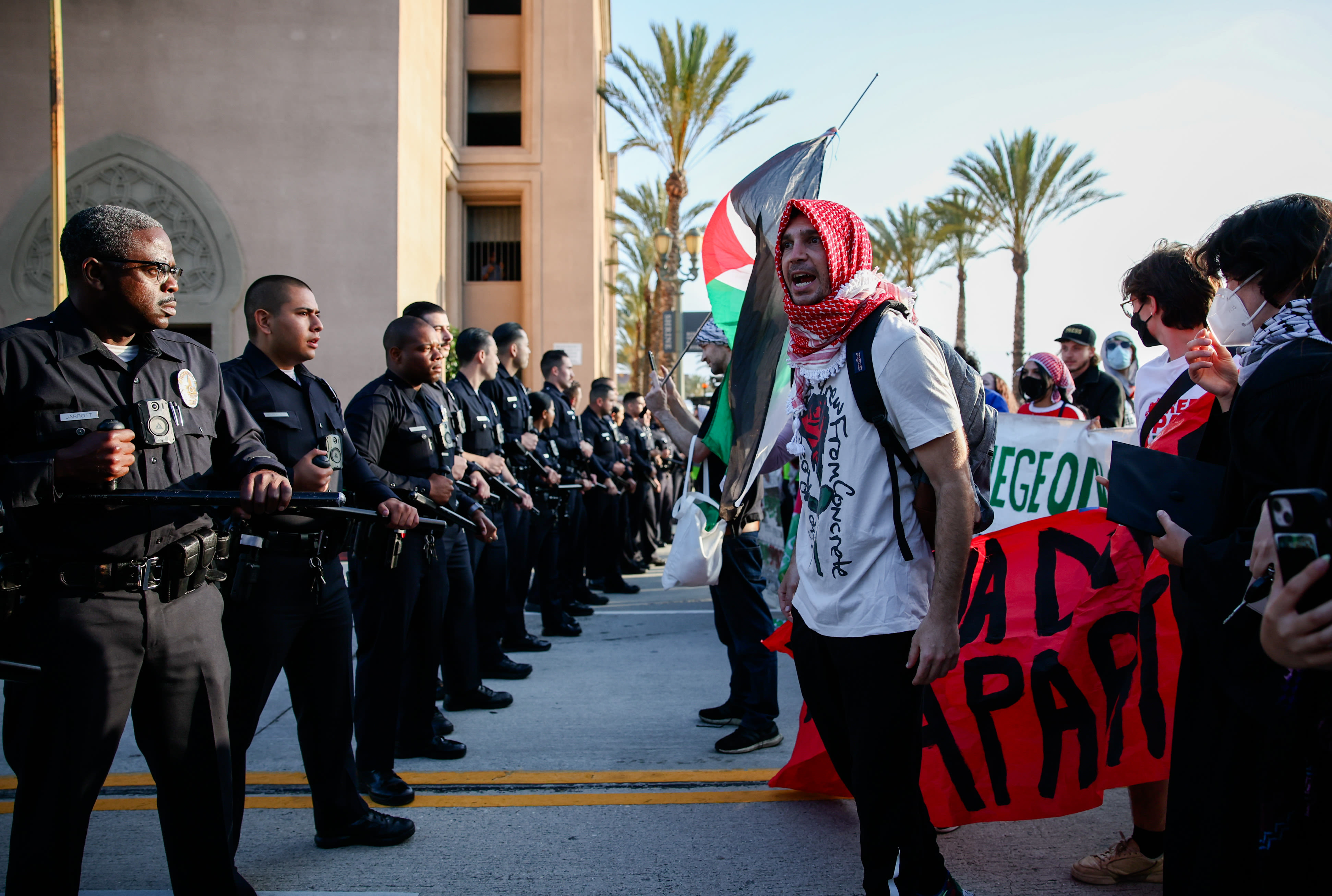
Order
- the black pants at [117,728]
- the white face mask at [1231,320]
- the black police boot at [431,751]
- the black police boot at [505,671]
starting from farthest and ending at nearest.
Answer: the black police boot at [505,671]
the black police boot at [431,751]
the white face mask at [1231,320]
the black pants at [117,728]

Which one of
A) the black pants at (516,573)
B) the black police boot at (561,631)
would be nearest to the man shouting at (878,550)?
the black pants at (516,573)

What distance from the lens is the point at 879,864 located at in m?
2.53

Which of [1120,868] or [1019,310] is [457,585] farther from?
[1019,310]

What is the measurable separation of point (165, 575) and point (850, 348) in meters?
2.04

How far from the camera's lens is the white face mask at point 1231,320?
8.30 feet

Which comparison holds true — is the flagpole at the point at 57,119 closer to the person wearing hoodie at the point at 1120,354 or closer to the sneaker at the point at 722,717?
the sneaker at the point at 722,717

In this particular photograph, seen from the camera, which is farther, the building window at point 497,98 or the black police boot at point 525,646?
the building window at point 497,98

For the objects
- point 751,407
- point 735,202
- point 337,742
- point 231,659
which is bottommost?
point 337,742

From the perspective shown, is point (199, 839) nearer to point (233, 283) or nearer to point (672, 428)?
point (672, 428)

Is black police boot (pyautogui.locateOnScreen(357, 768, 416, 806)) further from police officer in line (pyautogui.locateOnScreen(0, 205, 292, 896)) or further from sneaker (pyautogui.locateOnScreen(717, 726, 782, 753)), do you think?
sneaker (pyautogui.locateOnScreen(717, 726, 782, 753))

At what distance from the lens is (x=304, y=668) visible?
11.3 feet

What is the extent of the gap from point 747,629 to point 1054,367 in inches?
128

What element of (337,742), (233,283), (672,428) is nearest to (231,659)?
(337,742)

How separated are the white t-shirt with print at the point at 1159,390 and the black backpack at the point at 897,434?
0.81 metres
